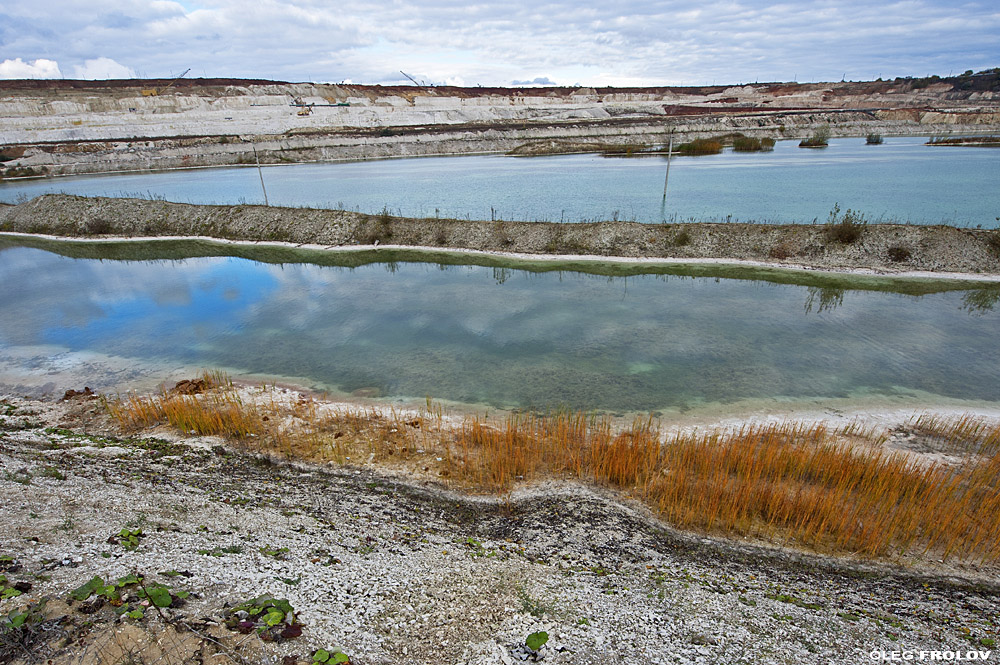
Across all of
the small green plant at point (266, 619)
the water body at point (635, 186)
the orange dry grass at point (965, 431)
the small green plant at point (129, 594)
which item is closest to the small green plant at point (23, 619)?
the small green plant at point (129, 594)

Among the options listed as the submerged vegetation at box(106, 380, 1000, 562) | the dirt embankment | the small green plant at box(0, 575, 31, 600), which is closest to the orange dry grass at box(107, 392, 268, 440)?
the submerged vegetation at box(106, 380, 1000, 562)

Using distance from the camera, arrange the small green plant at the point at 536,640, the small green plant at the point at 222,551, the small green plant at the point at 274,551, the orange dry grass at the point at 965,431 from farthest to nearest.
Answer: the orange dry grass at the point at 965,431 < the small green plant at the point at 274,551 < the small green plant at the point at 222,551 < the small green plant at the point at 536,640

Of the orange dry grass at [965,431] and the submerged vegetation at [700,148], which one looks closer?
the orange dry grass at [965,431]

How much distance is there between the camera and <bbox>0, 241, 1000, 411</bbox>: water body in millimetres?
10477

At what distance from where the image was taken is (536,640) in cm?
400

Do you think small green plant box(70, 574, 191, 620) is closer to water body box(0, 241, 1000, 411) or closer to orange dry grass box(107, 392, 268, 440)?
orange dry grass box(107, 392, 268, 440)

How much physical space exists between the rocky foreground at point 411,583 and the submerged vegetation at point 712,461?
0.41m

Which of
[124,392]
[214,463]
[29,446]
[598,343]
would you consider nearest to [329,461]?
[214,463]

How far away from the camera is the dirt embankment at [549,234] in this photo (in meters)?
18.3

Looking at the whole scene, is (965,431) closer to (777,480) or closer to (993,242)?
(777,480)

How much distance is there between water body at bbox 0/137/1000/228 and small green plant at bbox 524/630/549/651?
75.1ft

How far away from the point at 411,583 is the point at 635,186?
110 feet

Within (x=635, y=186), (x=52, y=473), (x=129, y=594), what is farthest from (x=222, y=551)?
(x=635, y=186)

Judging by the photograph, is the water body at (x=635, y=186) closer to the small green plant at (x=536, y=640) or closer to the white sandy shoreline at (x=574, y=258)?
the white sandy shoreline at (x=574, y=258)
